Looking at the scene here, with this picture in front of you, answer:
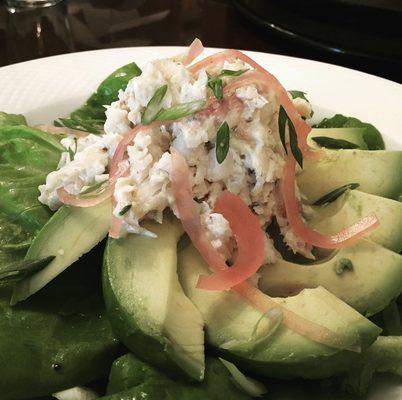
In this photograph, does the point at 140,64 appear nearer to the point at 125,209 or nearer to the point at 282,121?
the point at 282,121

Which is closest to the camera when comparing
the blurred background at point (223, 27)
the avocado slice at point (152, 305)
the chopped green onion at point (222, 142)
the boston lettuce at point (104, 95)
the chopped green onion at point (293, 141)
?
the avocado slice at point (152, 305)

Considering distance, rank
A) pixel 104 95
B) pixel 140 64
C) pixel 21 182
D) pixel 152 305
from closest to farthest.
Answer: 1. pixel 152 305
2. pixel 21 182
3. pixel 104 95
4. pixel 140 64

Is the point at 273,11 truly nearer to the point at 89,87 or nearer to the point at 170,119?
the point at 89,87

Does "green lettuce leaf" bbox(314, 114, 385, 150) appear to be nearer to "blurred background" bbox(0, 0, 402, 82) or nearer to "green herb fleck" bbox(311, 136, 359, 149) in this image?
"green herb fleck" bbox(311, 136, 359, 149)

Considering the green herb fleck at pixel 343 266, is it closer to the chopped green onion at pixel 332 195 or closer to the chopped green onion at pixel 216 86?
the chopped green onion at pixel 332 195

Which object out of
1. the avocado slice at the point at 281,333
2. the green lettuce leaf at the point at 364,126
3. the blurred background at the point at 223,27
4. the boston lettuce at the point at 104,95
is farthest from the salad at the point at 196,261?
the blurred background at the point at 223,27

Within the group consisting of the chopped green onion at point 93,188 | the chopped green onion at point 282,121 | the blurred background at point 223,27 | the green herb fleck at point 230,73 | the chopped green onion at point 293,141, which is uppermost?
the green herb fleck at point 230,73

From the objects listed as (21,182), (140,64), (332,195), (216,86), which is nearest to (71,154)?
(21,182)
